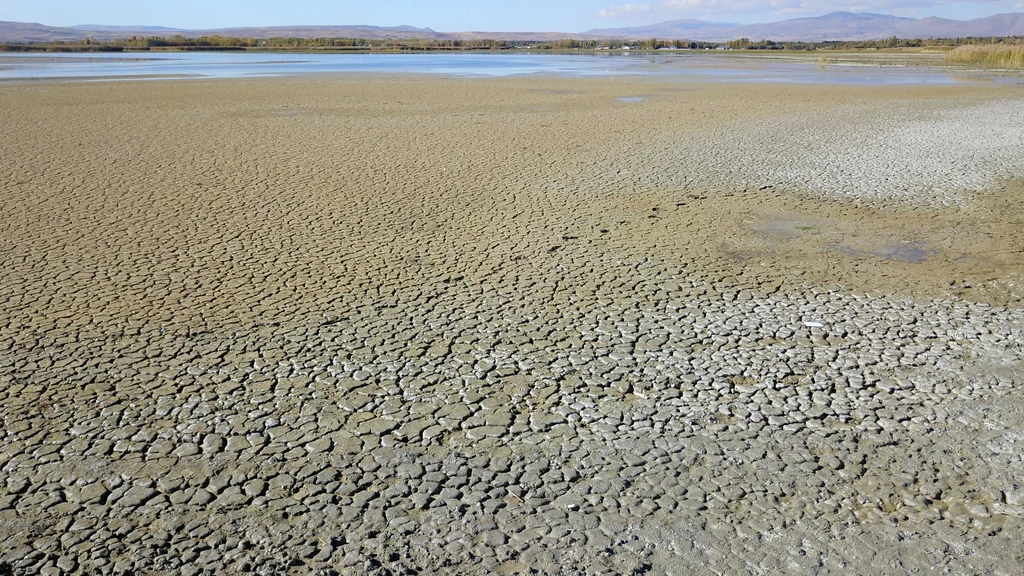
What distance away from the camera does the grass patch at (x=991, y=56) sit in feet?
116

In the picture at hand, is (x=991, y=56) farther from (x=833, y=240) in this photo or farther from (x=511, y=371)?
(x=511, y=371)

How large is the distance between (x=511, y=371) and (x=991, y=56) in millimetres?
41420

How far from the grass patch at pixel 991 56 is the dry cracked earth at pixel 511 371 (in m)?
31.7

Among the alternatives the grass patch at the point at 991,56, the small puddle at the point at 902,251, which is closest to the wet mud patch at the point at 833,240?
the small puddle at the point at 902,251

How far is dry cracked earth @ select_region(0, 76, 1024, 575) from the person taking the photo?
114 inches

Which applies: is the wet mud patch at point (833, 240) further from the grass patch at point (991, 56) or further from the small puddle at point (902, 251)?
the grass patch at point (991, 56)

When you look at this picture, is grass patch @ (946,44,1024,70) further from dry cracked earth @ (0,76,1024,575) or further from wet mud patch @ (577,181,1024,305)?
wet mud patch @ (577,181,1024,305)

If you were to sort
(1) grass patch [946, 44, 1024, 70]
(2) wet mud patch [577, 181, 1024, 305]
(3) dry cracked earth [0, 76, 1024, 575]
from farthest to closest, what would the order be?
(1) grass patch [946, 44, 1024, 70] → (2) wet mud patch [577, 181, 1024, 305] → (3) dry cracked earth [0, 76, 1024, 575]

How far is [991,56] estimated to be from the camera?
37.8m

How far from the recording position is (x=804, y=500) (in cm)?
308

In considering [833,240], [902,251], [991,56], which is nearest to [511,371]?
[833,240]

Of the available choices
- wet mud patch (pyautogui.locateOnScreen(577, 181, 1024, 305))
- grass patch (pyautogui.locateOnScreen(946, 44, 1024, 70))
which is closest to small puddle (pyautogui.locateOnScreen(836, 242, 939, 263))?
wet mud patch (pyautogui.locateOnScreen(577, 181, 1024, 305))

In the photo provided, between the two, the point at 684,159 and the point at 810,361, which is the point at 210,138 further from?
the point at 810,361

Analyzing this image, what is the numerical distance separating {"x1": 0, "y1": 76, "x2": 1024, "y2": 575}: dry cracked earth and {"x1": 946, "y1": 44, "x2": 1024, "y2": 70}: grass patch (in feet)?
104
